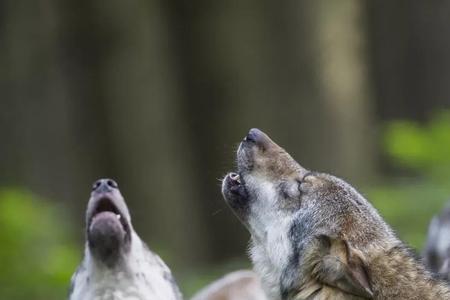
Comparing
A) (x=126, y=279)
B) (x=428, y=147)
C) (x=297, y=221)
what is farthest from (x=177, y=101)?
(x=297, y=221)

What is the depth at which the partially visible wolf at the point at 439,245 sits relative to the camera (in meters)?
10.4

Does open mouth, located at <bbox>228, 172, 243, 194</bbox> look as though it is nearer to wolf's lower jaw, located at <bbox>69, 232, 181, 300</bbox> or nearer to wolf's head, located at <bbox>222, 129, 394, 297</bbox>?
wolf's head, located at <bbox>222, 129, 394, 297</bbox>

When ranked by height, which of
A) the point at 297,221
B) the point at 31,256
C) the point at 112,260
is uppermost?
the point at 31,256

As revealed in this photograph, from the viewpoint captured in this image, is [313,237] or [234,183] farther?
[234,183]

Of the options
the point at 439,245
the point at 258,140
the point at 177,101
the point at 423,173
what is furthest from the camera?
the point at 177,101

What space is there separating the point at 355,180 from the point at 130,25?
3.04 meters

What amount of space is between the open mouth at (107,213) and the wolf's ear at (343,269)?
3.65ft

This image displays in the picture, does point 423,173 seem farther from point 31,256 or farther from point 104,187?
point 104,187

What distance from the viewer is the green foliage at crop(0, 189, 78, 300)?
1288 centimetres

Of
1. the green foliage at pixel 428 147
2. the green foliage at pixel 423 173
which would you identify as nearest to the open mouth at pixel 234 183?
the green foliage at pixel 423 173

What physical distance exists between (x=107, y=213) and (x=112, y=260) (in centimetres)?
26

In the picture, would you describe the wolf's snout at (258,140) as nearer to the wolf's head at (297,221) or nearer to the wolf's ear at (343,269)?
the wolf's head at (297,221)

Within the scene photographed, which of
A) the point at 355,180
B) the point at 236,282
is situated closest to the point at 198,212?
the point at 355,180

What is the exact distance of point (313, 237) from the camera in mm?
8391
